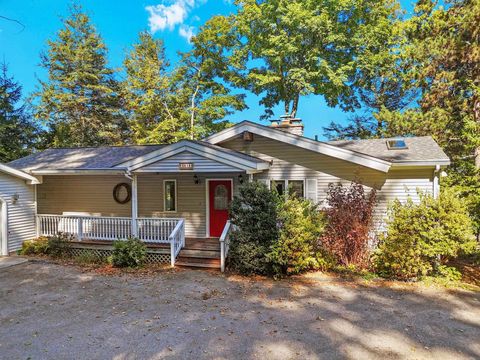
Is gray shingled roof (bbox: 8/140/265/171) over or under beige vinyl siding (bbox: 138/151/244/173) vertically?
over

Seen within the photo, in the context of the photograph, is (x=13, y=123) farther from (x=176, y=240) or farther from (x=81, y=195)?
(x=176, y=240)

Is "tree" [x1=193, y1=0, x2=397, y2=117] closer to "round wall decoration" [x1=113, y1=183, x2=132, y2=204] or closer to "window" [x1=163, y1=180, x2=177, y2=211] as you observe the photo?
"window" [x1=163, y1=180, x2=177, y2=211]

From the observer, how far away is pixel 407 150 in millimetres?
10500

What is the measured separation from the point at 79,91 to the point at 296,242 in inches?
1018

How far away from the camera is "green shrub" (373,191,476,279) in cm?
750

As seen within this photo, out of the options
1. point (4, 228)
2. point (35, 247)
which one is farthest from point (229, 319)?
point (4, 228)

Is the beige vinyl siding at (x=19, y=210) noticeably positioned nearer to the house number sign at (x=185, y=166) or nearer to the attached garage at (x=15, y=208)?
the attached garage at (x=15, y=208)

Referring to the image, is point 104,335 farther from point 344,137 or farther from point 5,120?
point 5,120

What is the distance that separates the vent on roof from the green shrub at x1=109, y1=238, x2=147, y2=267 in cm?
926

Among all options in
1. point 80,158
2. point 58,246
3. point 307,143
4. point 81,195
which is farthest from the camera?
point 80,158

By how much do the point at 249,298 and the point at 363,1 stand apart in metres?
22.8

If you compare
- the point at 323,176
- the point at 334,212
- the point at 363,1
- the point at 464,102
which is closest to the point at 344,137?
the point at 363,1

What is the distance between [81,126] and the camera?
86.4 ft

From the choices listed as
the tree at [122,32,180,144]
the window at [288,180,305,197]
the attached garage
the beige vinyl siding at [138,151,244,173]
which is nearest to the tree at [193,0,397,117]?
the tree at [122,32,180,144]
